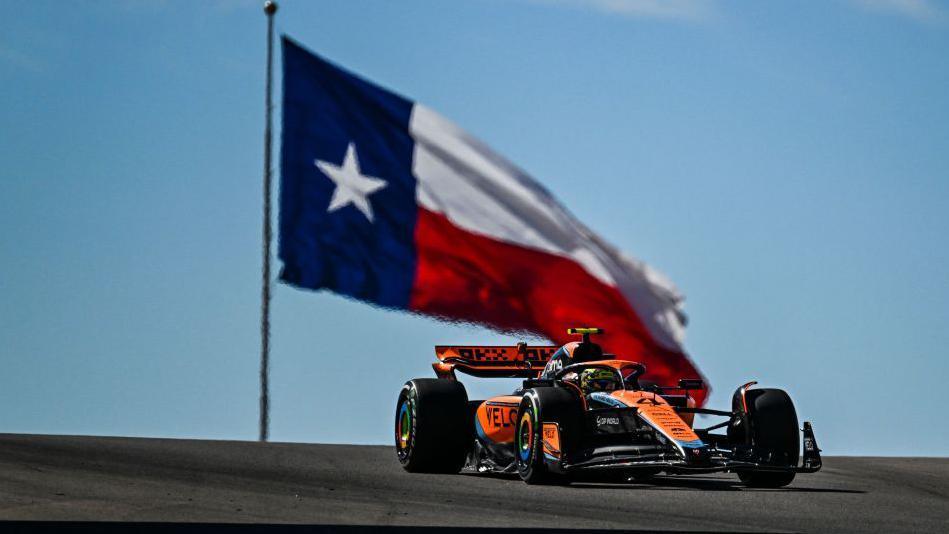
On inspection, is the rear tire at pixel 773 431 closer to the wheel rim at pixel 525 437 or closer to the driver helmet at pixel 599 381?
the driver helmet at pixel 599 381

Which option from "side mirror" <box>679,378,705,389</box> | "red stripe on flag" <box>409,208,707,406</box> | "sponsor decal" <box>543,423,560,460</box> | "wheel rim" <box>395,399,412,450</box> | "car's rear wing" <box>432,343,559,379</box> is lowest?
"sponsor decal" <box>543,423,560,460</box>

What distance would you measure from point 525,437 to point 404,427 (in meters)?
2.21

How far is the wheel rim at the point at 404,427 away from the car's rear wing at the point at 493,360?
969 mm

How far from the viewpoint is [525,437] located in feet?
54.2

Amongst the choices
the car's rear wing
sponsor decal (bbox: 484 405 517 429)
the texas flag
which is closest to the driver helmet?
sponsor decal (bbox: 484 405 517 429)

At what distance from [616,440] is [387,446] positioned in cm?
700

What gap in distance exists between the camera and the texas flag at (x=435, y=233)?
22.9 metres

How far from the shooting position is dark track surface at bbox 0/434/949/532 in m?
12.0

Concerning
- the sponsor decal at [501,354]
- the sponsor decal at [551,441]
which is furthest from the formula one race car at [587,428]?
the sponsor decal at [501,354]

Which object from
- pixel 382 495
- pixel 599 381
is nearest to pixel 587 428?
pixel 599 381

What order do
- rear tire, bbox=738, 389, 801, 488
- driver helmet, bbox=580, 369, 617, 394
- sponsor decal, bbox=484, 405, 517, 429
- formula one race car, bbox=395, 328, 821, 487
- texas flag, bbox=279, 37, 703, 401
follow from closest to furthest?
formula one race car, bbox=395, 328, 821, 487 → rear tire, bbox=738, 389, 801, 488 → driver helmet, bbox=580, 369, 617, 394 → sponsor decal, bbox=484, 405, 517, 429 → texas flag, bbox=279, 37, 703, 401

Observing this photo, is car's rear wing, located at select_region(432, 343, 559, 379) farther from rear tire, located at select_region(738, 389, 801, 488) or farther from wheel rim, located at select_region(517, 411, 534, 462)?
rear tire, located at select_region(738, 389, 801, 488)

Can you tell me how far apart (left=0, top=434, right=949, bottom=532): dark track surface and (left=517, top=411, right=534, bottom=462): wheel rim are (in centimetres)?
32

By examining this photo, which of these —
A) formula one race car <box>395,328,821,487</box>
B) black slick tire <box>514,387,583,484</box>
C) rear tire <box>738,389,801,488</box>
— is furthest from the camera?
rear tire <box>738,389,801,488</box>
